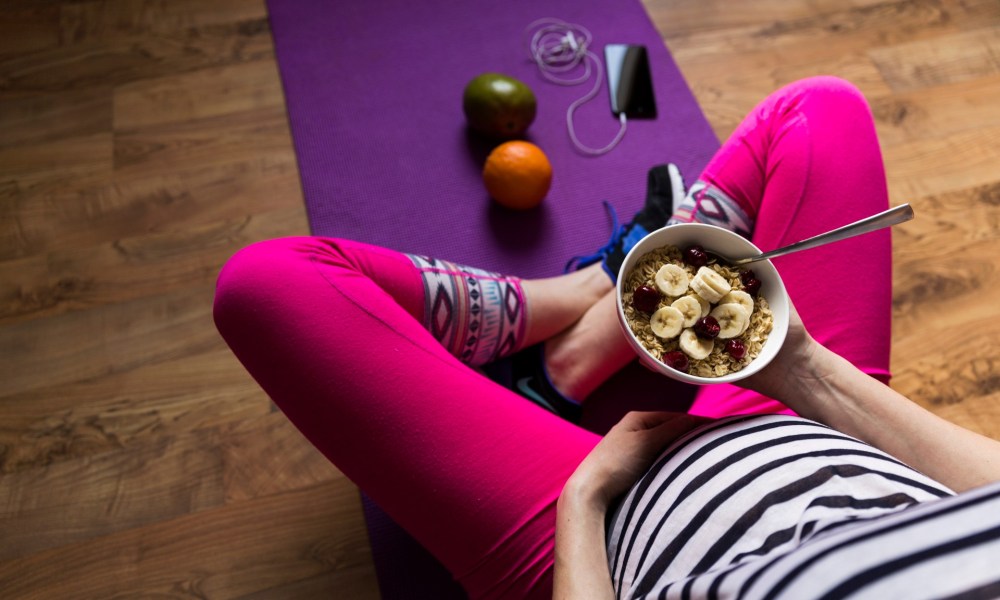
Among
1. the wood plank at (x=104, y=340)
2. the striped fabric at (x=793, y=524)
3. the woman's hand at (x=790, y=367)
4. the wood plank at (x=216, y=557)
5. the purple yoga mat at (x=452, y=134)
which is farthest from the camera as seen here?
the purple yoga mat at (x=452, y=134)

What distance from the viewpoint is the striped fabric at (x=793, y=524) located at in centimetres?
43

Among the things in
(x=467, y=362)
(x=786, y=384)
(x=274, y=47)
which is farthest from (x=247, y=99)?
(x=786, y=384)

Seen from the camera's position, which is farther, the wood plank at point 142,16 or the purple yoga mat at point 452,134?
the wood plank at point 142,16

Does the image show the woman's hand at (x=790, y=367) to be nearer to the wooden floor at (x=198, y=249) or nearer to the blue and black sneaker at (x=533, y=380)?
the blue and black sneaker at (x=533, y=380)

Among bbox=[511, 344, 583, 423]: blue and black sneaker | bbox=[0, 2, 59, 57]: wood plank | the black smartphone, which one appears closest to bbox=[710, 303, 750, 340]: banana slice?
bbox=[511, 344, 583, 423]: blue and black sneaker

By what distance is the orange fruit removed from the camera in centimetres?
124

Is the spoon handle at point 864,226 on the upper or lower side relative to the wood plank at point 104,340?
upper

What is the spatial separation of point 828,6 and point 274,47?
142 cm

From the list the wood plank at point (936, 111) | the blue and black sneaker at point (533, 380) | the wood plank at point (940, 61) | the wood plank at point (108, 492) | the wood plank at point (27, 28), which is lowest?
the wood plank at point (108, 492)

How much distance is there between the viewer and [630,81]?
149 centimetres

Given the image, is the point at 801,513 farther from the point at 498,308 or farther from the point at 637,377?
the point at 637,377

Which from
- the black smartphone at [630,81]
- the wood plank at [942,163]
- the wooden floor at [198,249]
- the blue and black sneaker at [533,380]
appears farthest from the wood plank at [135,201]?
the wood plank at [942,163]

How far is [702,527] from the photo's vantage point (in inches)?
21.9

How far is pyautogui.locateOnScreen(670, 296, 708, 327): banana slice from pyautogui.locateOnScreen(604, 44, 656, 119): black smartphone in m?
0.89
